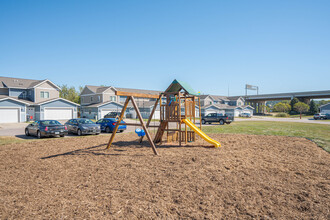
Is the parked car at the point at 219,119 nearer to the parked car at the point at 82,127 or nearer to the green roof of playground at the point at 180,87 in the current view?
the parked car at the point at 82,127

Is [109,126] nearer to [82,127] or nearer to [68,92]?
[82,127]

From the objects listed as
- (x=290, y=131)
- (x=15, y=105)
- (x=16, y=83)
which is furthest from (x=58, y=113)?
(x=290, y=131)

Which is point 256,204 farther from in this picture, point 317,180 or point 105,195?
point 105,195

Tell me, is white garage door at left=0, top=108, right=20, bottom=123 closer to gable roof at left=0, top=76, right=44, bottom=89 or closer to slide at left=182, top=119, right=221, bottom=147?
gable roof at left=0, top=76, right=44, bottom=89

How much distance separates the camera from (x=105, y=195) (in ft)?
16.1

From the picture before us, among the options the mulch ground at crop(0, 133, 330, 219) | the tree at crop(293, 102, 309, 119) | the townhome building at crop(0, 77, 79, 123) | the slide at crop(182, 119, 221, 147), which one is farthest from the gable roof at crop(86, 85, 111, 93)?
the tree at crop(293, 102, 309, 119)

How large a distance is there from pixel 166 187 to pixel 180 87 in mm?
7909

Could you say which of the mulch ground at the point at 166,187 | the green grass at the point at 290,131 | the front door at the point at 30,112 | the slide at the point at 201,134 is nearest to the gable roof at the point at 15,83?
the front door at the point at 30,112

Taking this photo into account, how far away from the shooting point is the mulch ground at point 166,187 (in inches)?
164

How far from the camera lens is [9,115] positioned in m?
31.7

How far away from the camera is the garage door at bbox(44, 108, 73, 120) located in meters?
35.9

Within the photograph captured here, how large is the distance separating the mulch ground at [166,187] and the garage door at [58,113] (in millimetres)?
30524

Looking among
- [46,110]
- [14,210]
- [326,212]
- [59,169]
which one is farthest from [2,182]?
[46,110]

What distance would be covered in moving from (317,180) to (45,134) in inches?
641
